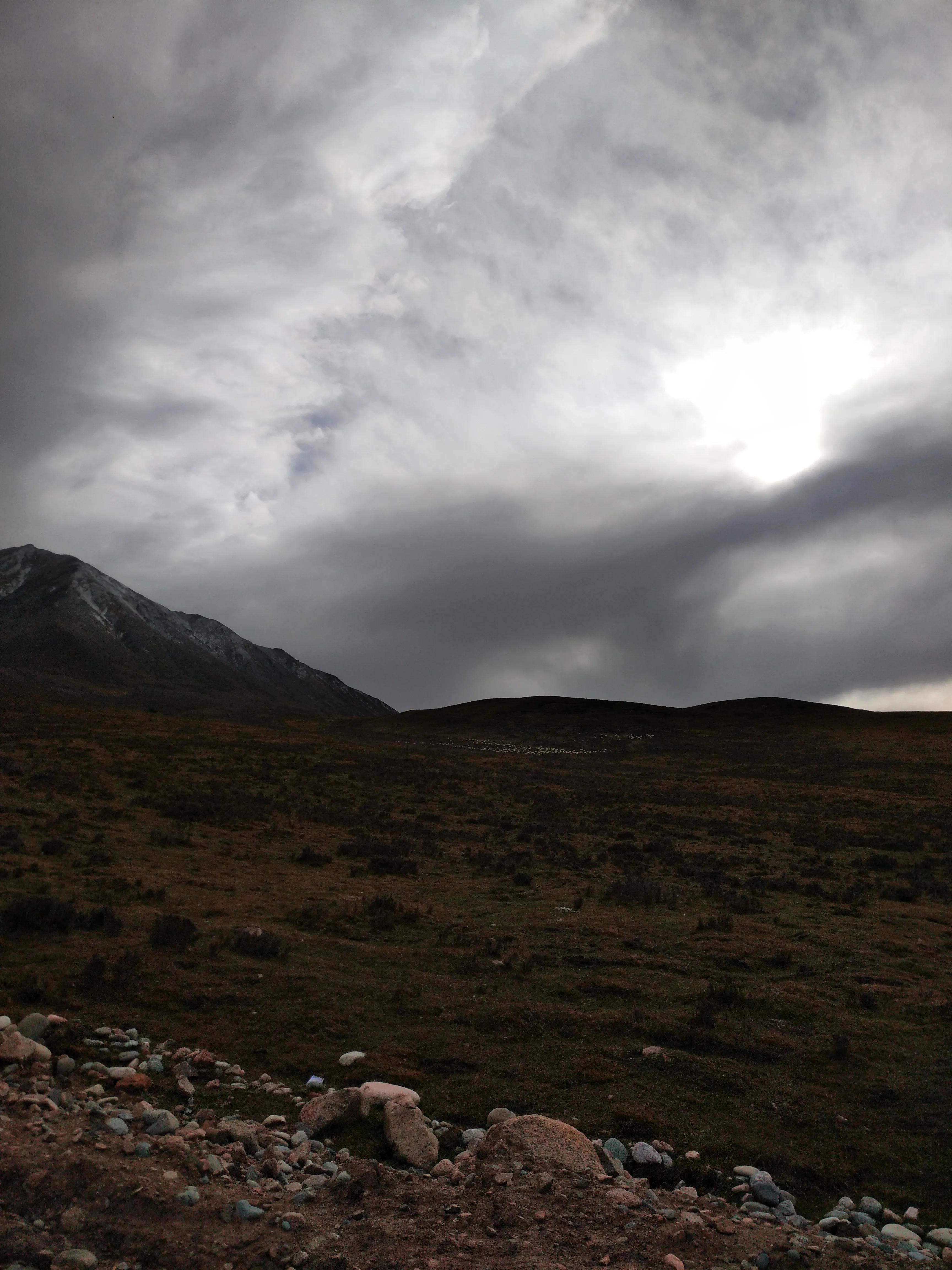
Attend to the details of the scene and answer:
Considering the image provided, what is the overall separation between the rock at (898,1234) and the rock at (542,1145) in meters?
2.23

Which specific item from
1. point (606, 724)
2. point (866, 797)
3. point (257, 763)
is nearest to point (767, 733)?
point (606, 724)

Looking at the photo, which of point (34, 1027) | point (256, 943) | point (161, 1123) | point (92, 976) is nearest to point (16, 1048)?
point (34, 1027)

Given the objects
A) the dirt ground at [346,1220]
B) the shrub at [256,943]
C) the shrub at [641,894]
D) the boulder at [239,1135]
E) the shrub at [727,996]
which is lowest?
the shrub at [641,894]

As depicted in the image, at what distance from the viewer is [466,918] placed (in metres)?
17.0

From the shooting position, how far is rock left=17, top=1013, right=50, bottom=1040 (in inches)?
330

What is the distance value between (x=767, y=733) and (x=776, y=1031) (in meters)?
90.4

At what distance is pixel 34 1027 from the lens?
8492 millimetres

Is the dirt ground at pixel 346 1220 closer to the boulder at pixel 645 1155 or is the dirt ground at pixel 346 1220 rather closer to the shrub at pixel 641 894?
the boulder at pixel 645 1155

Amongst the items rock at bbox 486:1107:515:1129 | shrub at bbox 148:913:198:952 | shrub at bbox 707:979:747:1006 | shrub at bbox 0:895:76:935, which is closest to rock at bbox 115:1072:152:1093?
rock at bbox 486:1107:515:1129

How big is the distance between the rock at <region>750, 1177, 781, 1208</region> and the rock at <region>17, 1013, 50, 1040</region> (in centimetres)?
769

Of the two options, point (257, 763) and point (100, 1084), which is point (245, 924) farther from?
point (257, 763)

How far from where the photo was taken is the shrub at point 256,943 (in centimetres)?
1266

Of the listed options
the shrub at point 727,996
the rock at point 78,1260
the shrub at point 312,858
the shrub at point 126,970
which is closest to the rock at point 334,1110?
the rock at point 78,1260

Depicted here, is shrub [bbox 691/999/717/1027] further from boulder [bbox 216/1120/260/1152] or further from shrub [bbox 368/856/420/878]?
shrub [bbox 368/856/420/878]
